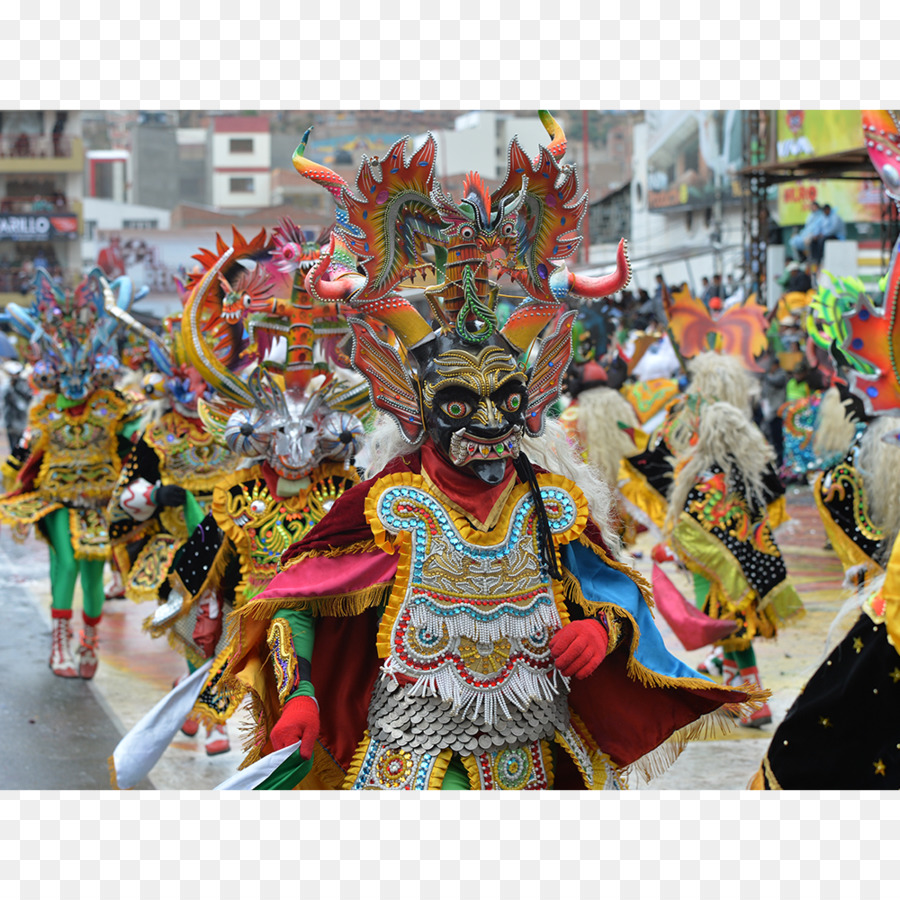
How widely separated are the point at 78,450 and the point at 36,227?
43.3 meters

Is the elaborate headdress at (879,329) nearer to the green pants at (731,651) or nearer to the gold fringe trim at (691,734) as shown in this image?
the gold fringe trim at (691,734)

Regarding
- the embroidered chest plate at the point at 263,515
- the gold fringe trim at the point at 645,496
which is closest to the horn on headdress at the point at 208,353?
the embroidered chest plate at the point at 263,515

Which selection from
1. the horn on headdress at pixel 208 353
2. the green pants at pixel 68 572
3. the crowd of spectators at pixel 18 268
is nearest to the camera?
the horn on headdress at pixel 208 353

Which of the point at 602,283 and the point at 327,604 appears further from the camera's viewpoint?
the point at 602,283

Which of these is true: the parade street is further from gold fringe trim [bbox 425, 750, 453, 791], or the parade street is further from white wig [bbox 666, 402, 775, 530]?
white wig [bbox 666, 402, 775, 530]

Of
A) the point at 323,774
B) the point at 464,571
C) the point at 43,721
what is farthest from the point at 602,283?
the point at 43,721

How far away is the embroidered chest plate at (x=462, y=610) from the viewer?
349 centimetres

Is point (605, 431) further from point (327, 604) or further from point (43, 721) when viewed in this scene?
point (327, 604)

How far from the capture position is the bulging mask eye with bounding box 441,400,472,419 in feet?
11.4

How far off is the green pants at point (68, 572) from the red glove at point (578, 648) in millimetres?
5849

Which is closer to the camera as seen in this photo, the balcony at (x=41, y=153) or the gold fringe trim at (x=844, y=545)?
the gold fringe trim at (x=844, y=545)

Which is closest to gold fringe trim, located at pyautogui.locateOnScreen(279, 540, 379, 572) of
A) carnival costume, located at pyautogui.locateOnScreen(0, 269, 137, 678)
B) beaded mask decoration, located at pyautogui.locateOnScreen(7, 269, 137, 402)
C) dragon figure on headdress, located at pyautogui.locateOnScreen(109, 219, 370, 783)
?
dragon figure on headdress, located at pyautogui.locateOnScreen(109, 219, 370, 783)

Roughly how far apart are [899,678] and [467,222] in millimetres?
1794

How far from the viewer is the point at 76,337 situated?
8.69 metres
